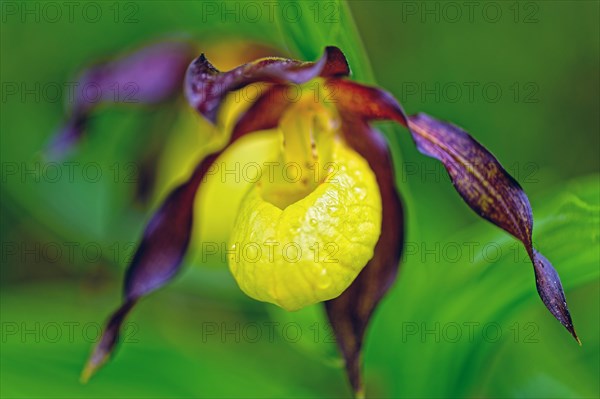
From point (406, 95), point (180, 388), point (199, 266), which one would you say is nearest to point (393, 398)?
point (180, 388)

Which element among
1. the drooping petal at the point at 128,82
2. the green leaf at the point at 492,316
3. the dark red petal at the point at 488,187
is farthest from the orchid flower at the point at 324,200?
the drooping petal at the point at 128,82

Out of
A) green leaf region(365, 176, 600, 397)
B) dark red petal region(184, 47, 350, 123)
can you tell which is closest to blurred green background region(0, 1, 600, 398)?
green leaf region(365, 176, 600, 397)

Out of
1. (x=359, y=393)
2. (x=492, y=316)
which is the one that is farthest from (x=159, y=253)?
(x=492, y=316)

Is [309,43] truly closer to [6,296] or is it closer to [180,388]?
[180,388]

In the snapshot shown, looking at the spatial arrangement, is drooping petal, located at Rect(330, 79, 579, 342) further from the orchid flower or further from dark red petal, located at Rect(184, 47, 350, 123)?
dark red petal, located at Rect(184, 47, 350, 123)

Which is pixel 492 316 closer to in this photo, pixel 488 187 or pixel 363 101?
pixel 488 187

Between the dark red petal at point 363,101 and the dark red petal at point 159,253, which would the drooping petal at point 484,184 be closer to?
the dark red petal at point 363,101
